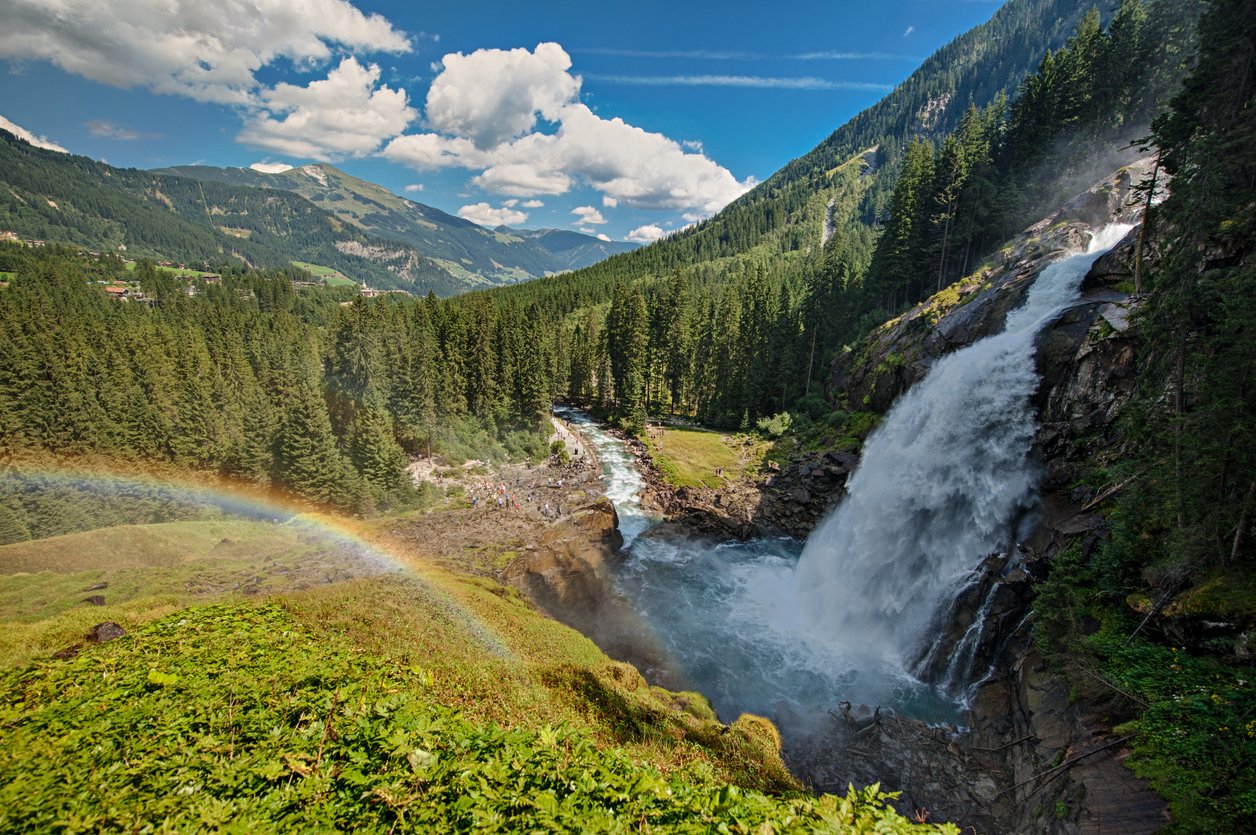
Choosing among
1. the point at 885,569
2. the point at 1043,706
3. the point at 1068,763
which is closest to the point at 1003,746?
the point at 1043,706

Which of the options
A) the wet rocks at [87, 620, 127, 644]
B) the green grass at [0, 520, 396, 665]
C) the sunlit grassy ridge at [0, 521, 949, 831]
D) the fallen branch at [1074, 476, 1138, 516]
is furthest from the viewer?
the green grass at [0, 520, 396, 665]

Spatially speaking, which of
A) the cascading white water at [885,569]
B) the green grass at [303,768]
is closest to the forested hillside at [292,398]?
the cascading white water at [885,569]

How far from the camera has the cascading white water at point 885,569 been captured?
2172 cm

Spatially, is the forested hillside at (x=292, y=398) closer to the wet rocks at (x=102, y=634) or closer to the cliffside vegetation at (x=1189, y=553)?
the wet rocks at (x=102, y=634)

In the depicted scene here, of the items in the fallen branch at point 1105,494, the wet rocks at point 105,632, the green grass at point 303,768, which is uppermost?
the fallen branch at point 1105,494

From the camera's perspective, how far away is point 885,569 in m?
26.5

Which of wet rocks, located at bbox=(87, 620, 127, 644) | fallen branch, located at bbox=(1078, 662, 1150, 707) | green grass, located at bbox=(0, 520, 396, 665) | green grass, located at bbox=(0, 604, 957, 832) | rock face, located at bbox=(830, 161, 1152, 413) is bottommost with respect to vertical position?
green grass, located at bbox=(0, 520, 396, 665)

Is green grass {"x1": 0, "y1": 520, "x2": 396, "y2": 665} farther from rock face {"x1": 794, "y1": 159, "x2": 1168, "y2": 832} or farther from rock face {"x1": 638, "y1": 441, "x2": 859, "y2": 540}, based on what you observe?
rock face {"x1": 794, "y1": 159, "x2": 1168, "y2": 832}

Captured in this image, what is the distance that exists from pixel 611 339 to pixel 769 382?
945 inches

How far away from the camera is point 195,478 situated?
148 feet

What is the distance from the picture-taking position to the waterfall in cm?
2372

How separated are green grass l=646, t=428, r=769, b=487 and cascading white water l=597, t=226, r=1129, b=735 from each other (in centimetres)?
1228

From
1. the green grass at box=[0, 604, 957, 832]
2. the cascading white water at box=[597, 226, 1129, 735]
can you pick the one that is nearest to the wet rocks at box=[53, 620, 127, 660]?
the green grass at box=[0, 604, 957, 832]

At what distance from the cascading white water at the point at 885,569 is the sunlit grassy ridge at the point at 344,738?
26.7ft
